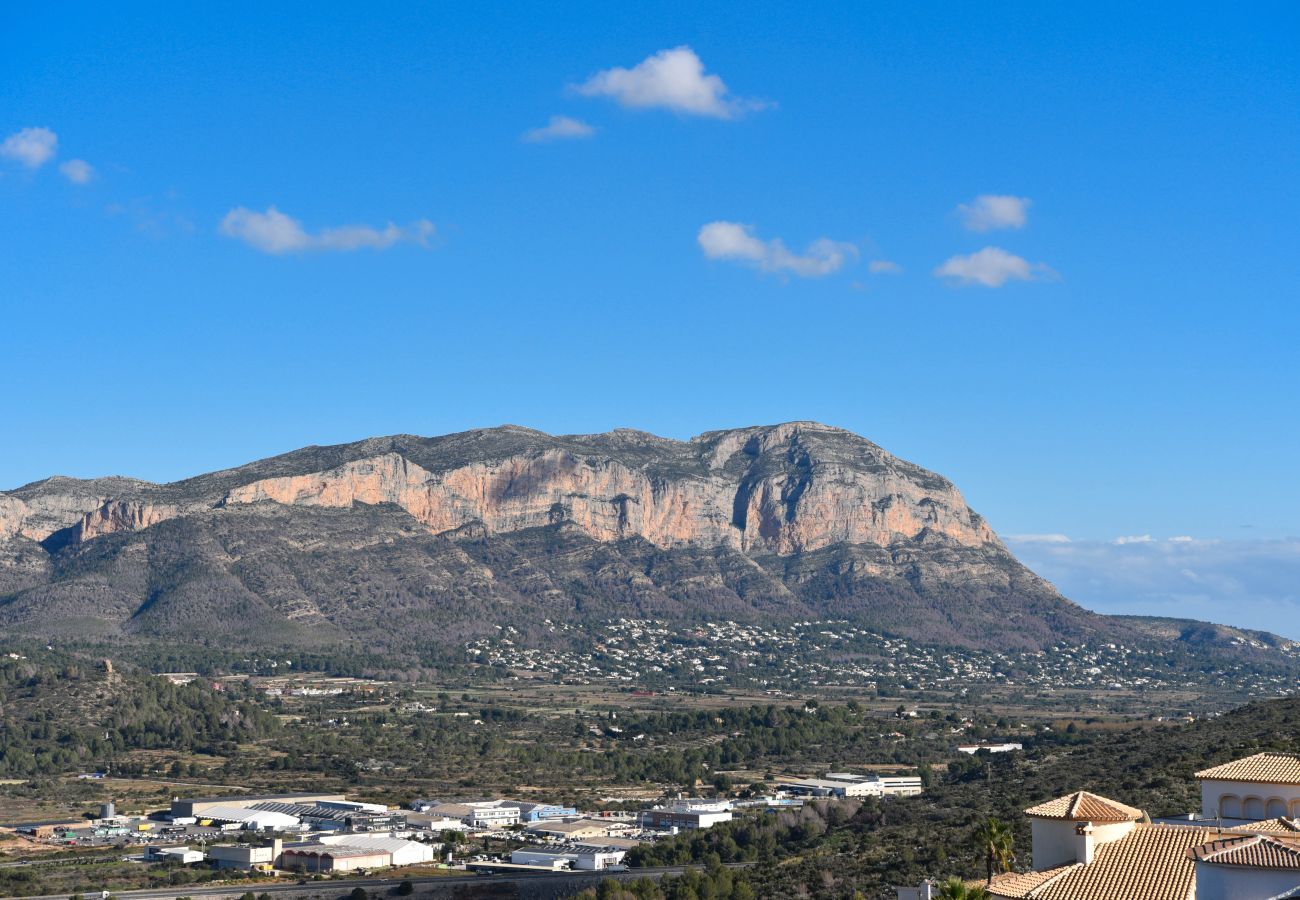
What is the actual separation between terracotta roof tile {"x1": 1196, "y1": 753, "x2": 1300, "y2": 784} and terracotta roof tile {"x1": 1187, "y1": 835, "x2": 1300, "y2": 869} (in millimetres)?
8607

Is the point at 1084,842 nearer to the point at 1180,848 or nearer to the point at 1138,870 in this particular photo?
the point at 1138,870

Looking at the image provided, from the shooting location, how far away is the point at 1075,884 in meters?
39.7

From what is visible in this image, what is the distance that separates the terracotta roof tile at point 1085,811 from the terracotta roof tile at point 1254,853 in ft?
22.4

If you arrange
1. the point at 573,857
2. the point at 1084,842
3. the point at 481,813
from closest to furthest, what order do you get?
1. the point at 1084,842
2. the point at 573,857
3. the point at 481,813

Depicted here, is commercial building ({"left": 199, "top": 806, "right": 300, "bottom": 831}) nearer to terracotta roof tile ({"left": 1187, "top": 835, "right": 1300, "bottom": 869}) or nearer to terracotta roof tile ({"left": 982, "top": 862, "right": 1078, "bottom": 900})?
terracotta roof tile ({"left": 982, "top": 862, "right": 1078, "bottom": 900})

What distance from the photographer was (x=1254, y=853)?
113 ft

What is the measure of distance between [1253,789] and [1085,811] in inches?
179

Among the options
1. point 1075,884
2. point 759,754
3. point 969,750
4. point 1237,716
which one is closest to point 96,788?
point 759,754

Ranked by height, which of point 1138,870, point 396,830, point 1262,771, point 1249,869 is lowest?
point 396,830

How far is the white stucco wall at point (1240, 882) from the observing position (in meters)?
33.8

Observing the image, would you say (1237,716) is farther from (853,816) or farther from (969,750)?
(969,750)

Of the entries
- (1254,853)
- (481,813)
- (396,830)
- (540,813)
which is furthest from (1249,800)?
(481,813)

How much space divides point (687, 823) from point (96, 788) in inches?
1875

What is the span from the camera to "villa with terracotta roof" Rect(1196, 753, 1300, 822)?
4381 centimetres
